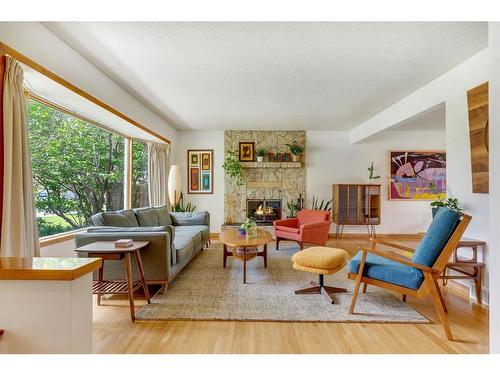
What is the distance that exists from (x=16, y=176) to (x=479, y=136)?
4067 millimetres

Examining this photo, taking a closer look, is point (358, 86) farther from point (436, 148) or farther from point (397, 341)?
point (436, 148)

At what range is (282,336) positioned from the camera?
1971mm

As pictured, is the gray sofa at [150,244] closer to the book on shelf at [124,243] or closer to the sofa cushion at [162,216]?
the book on shelf at [124,243]

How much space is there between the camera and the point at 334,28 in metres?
2.17

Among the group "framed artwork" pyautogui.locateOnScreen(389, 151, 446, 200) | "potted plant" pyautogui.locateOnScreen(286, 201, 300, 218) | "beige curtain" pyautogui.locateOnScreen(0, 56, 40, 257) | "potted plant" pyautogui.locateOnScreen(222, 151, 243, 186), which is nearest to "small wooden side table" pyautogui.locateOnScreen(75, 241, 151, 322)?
"beige curtain" pyautogui.locateOnScreen(0, 56, 40, 257)

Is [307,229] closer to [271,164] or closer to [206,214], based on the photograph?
[206,214]

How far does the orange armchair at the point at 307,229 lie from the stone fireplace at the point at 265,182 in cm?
114

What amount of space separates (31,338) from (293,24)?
8.36 feet

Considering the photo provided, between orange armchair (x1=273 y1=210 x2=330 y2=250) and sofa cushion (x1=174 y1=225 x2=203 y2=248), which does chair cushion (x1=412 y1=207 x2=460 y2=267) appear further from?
sofa cushion (x1=174 y1=225 x2=203 y2=248)

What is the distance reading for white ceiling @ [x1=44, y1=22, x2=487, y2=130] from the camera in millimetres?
2205

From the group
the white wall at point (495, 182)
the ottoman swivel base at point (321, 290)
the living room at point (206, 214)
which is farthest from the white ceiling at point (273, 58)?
the ottoman swivel base at point (321, 290)

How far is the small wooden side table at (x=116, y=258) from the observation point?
85.0 inches

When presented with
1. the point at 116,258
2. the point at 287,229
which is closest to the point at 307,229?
the point at 287,229

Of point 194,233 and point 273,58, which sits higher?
point 273,58
